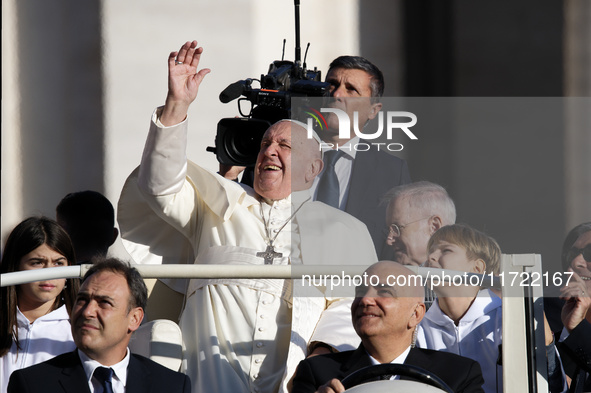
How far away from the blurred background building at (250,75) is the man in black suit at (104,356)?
176 inches

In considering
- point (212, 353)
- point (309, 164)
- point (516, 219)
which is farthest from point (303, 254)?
point (516, 219)

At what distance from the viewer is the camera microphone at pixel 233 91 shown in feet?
13.8

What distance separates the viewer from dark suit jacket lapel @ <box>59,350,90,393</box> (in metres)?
3.35

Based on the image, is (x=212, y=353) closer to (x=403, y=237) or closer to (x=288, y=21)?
(x=403, y=237)

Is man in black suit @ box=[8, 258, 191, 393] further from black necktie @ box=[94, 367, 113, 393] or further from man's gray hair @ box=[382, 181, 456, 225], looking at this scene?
man's gray hair @ box=[382, 181, 456, 225]

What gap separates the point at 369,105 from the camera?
15.7 feet

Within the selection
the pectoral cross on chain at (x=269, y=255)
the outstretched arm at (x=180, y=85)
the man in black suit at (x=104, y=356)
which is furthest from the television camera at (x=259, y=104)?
the man in black suit at (x=104, y=356)

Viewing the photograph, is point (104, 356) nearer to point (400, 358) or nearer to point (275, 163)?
point (400, 358)

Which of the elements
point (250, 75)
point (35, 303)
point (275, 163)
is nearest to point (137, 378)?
point (35, 303)

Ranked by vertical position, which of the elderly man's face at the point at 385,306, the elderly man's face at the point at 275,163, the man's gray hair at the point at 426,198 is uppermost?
the elderly man's face at the point at 275,163

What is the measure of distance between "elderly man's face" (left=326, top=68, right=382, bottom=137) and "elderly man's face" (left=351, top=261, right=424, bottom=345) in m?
1.32

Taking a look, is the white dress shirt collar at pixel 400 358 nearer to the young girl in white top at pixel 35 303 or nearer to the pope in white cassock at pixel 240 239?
the pope in white cassock at pixel 240 239

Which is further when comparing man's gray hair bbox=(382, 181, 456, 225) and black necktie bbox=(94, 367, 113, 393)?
man's gray hair bbox=(382, 181, 456, 225)

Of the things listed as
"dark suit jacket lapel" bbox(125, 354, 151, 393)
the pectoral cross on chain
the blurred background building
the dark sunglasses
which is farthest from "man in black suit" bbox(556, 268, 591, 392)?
the blurred background building
